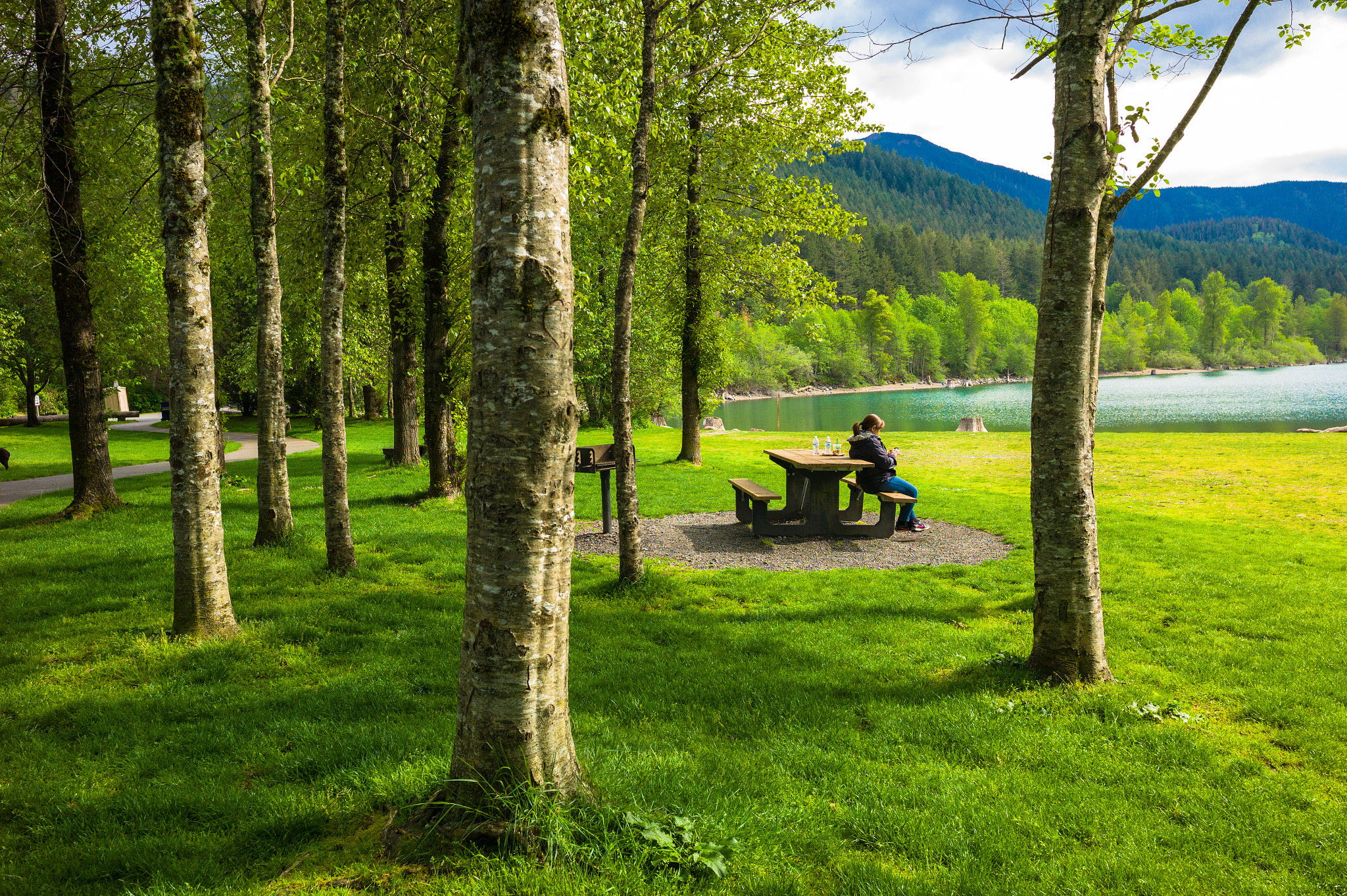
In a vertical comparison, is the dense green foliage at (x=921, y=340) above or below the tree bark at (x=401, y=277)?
above

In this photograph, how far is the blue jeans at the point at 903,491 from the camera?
1103cm

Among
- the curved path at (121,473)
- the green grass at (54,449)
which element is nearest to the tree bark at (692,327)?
the curved path at (121,473)

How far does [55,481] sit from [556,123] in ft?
63.4

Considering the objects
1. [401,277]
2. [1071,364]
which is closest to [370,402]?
[401,277]

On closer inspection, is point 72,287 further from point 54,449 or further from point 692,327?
point 54,449

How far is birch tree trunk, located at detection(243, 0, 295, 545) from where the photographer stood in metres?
7.29

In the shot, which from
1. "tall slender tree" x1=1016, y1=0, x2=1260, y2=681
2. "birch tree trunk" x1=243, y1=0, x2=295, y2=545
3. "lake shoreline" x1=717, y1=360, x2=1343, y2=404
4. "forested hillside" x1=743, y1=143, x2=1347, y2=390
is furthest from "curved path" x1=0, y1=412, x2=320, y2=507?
"lake shoreline" x1=717, y1=360, x2=1343, y2=404

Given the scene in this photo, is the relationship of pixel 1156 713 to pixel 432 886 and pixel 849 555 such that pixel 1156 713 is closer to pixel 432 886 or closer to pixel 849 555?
pixel 432 886

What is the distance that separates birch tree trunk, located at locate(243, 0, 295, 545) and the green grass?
12.9 metres

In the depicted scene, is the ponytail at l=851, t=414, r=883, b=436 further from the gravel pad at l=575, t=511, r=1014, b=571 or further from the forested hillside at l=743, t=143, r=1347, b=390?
the forested hillside at l=743, t=143, r=1347, b=390

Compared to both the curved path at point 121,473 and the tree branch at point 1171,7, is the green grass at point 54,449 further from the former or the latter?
the tree branch at point 1171,7

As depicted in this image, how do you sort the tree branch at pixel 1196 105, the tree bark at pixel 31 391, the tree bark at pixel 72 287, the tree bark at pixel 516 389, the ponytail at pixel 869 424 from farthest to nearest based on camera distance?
the tree bark at pixel 31 391 < the ponytail at pixel 869 424 < the tree bark at pixel 72 287 < the tree branch at pixel 1196 105 < the tree bark at pixel 516 389

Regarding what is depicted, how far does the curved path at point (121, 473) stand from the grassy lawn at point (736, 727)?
6981mm

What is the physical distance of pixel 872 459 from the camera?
1094 centimetres
